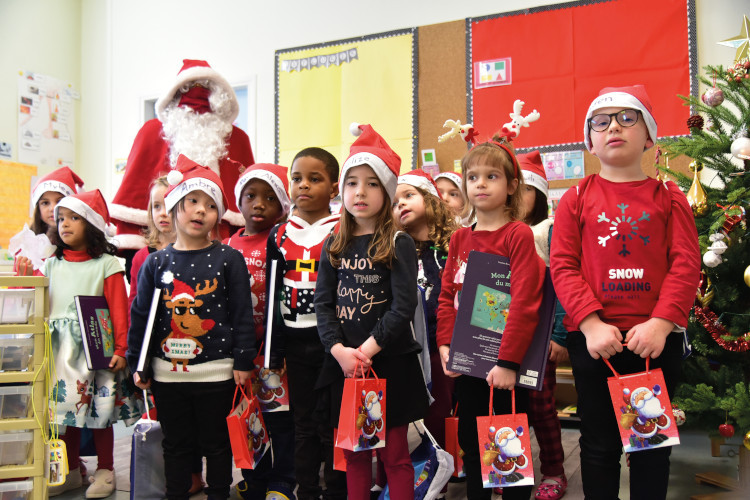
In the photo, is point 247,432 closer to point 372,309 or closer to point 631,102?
point 372,309

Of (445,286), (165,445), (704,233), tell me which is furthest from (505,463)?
(704,233)

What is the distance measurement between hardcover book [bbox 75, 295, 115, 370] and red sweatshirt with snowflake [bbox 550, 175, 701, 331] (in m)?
1.82

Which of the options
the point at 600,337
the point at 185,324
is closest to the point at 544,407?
the point at 600,337

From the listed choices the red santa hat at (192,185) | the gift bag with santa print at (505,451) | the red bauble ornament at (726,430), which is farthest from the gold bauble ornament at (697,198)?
the red santa hat at (192,185)

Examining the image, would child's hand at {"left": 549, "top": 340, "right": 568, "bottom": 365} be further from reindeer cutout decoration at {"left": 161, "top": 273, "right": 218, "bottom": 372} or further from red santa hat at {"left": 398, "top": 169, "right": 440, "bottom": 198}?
reindeer cutout decoration at {"left": 161, "top": 273, "right": 218, "bottom": 372}

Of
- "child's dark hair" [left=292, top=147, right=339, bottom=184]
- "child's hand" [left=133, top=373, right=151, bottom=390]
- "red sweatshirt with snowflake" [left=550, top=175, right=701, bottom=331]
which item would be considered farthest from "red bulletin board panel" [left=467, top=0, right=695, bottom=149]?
"child's hand" [left=133, top=373, right=151, bottom=390]

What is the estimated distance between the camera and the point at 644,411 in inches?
58.0

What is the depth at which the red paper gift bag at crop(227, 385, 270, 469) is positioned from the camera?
6.66 feet

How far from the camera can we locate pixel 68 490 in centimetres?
257

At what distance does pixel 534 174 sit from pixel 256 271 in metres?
1.21

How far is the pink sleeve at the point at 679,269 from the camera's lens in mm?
1514

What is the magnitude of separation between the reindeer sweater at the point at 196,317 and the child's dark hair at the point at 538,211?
1184mm

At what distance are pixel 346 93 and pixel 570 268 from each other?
148 inches

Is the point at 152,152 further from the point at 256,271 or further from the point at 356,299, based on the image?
the point at 356,299
